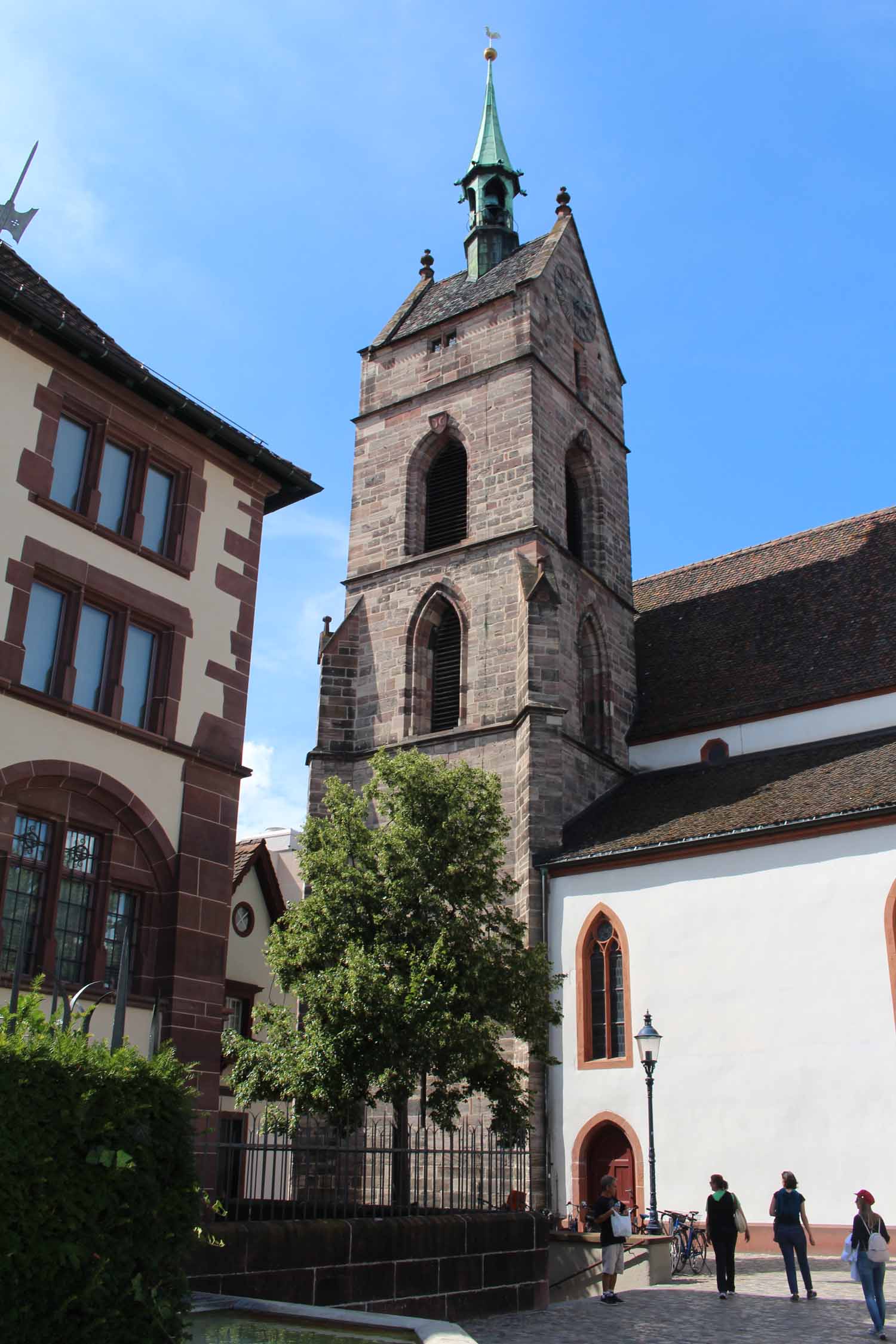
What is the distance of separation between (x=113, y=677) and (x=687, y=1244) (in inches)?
456

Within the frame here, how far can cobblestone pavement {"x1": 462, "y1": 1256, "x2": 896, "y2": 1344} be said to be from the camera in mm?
11008

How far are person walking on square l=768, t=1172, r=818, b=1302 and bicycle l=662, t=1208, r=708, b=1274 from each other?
3.71 metres

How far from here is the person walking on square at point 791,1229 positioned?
44.0ft

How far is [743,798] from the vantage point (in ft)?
75.5

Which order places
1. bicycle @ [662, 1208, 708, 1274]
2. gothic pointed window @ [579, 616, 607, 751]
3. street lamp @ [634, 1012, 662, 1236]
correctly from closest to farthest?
street lamp @ [634, 1012, 662, 1236]
bicycle @ [662, 1208, 708, 1274]
gothic pointed window @ [579, 616, 607, 751]

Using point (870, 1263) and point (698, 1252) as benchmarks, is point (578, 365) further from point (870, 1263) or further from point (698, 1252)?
point (870, 1263)

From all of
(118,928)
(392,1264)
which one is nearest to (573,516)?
(118,928)

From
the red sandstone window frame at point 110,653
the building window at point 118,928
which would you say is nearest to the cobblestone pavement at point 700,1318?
the building window at point 118,928

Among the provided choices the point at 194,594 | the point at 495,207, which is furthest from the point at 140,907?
the point at 495,207

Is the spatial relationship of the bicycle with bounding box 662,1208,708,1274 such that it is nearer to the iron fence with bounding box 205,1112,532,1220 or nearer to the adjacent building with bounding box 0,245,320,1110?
the iron fence with bounding box 205,1112,532,1220

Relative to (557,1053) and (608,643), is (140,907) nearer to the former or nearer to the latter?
(557,1053)

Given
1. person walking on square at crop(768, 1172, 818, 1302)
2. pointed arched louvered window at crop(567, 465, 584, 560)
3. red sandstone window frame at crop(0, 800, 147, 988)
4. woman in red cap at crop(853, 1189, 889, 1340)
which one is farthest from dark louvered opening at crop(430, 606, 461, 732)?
woman in red cap at crop(853, 1189, 889, 1340)

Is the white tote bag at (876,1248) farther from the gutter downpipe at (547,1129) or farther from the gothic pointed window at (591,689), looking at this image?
the gothic pointed window at (591,689)

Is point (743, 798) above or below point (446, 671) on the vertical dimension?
below
